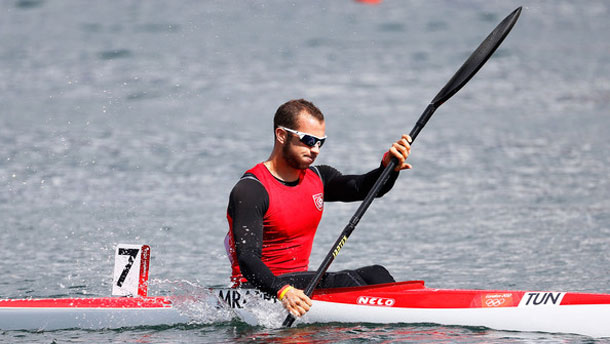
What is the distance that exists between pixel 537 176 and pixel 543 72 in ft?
27.9

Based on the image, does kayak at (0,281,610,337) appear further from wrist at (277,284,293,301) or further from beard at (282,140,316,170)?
beard at (282,140,316,170)

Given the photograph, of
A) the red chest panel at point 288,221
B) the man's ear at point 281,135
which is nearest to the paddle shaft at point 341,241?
the red chest panel at point 288,221

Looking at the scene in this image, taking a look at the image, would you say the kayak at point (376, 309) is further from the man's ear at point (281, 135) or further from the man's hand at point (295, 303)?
the man's ear at point (281, 135)

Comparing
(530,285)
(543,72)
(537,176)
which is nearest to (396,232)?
(530,285)

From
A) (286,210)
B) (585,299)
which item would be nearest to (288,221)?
(286,210)

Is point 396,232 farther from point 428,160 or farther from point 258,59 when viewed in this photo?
point 258,59

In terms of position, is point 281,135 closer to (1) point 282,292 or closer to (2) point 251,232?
(2) point 251,232

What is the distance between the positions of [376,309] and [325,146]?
27.8ft

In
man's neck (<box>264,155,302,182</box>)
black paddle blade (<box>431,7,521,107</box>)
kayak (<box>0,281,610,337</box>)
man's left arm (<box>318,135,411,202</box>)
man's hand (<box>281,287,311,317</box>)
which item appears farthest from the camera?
black paddle blade (<box>431,7,521,107</box>)

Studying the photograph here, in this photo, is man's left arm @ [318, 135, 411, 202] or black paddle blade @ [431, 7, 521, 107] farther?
black paddle blade @ [431, 7, 521, 107]

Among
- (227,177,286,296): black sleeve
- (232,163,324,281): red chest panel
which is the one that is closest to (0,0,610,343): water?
(232,163,324,281): red chest panel

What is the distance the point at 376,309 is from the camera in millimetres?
6832

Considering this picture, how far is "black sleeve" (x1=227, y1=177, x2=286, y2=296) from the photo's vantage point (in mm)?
6430

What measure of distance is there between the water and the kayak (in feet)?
0.27
